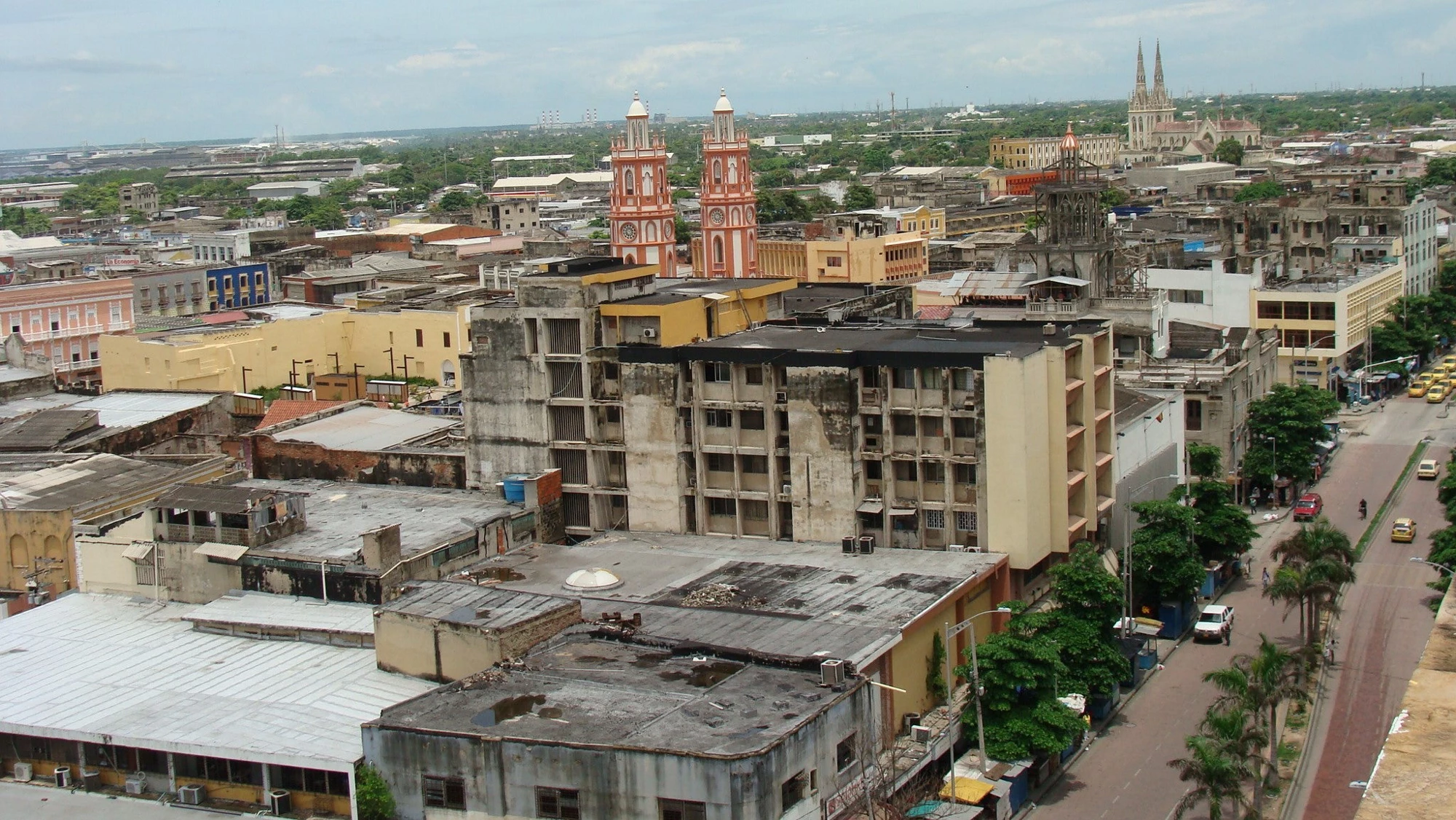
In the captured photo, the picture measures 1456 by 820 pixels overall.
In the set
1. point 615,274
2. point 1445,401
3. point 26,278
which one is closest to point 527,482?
point 615,274

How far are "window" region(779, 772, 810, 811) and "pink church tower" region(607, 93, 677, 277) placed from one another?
65289mm

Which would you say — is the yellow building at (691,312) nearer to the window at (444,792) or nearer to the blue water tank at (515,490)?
the blue water tank at (515,490)

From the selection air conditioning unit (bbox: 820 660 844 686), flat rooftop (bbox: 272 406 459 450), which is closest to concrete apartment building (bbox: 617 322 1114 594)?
air conditioning unit (bbox: 820 660 844 686)

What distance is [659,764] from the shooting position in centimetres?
3284

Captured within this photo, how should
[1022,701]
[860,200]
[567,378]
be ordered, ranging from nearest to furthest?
[1022,701] < [567,378] < [860,200]

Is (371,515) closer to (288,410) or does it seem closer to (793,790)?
(288,410)

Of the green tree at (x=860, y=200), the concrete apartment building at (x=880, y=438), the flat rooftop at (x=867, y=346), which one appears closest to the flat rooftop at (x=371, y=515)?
the concrete apartment building at (x=880, y=438)

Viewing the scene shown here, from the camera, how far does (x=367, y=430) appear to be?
2530 inches

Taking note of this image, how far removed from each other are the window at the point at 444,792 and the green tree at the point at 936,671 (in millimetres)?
13501

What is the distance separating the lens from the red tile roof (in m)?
69.5

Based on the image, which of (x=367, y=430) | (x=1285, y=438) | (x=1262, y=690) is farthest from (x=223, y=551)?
(x=1285, y=438)

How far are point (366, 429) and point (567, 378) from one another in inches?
553

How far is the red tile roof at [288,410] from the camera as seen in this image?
69.5 metres

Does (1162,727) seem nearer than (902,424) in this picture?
Yes
